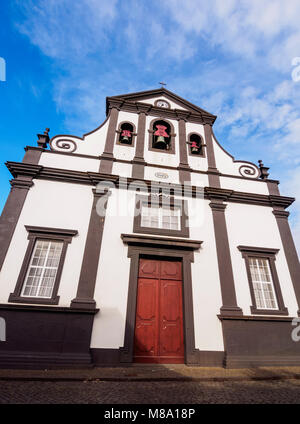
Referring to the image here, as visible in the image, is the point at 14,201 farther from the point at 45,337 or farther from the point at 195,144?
the point at 195,144

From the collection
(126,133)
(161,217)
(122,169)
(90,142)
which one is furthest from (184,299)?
(126,133)

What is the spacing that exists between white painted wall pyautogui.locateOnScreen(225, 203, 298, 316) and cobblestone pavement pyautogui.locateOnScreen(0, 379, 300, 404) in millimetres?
2764

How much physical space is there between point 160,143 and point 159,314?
7.04 meters

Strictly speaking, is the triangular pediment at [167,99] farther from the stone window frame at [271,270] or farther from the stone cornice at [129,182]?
the stone window frame at [271,270]

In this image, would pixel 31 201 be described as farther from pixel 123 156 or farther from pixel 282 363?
pixel 282 363

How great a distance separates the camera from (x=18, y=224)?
24.4ft

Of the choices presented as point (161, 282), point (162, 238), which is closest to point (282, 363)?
point (161, 282)

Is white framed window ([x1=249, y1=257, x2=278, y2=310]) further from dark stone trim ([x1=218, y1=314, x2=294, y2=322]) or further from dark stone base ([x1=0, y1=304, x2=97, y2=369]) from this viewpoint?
dark stone base ([x1=0, y1=304, x2=97, y2=369])

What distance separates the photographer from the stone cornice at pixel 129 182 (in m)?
8.26

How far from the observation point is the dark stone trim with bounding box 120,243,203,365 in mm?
6605

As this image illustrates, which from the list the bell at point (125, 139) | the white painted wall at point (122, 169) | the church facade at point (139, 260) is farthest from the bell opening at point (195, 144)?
the white painted wall at point (122, 169)

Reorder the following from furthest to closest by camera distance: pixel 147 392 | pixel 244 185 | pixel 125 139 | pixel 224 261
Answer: pixel 125 139
pixel 244 185
pixel 224 261
pixel 147 392

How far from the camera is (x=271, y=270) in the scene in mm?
8352

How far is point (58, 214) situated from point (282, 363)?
8.47m
